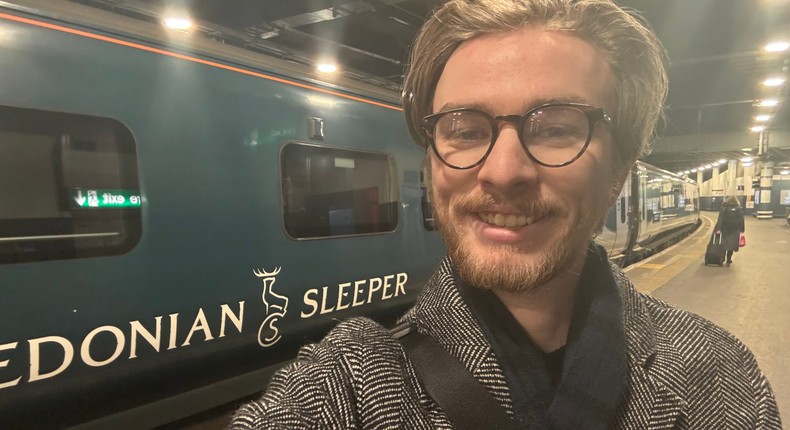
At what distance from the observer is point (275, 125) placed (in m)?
3.47

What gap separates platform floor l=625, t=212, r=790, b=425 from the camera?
4502mm

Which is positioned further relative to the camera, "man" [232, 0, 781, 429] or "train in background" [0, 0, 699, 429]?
"train in background" [0, 0, 699, 429]

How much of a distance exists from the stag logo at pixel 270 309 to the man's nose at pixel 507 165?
267 centimetres

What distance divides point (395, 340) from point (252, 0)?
675cm

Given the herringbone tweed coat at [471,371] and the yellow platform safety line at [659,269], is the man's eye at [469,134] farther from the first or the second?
the yellow platform safety line at [659,269]

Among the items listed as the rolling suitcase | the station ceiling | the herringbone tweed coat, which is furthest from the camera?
the rolling suitcase

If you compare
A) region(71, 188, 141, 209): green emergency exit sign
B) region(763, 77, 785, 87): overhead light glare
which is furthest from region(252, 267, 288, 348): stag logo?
region(763, 77, 785, 87): overhead light glare

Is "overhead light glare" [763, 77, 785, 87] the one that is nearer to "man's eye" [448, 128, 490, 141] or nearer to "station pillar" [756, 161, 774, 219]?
"man's eye" [448, 128, 490, 141]

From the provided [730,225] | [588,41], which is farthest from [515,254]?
[730,225]

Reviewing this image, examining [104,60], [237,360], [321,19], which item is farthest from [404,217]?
[321,19]

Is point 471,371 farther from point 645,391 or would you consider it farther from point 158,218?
point 158,218

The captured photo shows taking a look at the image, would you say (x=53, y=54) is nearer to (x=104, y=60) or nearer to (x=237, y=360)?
(x=104, y=60)

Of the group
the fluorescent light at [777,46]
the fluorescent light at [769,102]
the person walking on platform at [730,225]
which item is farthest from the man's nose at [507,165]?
the fluorescent light at [769,102]

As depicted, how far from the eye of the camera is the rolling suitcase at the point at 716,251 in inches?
373
